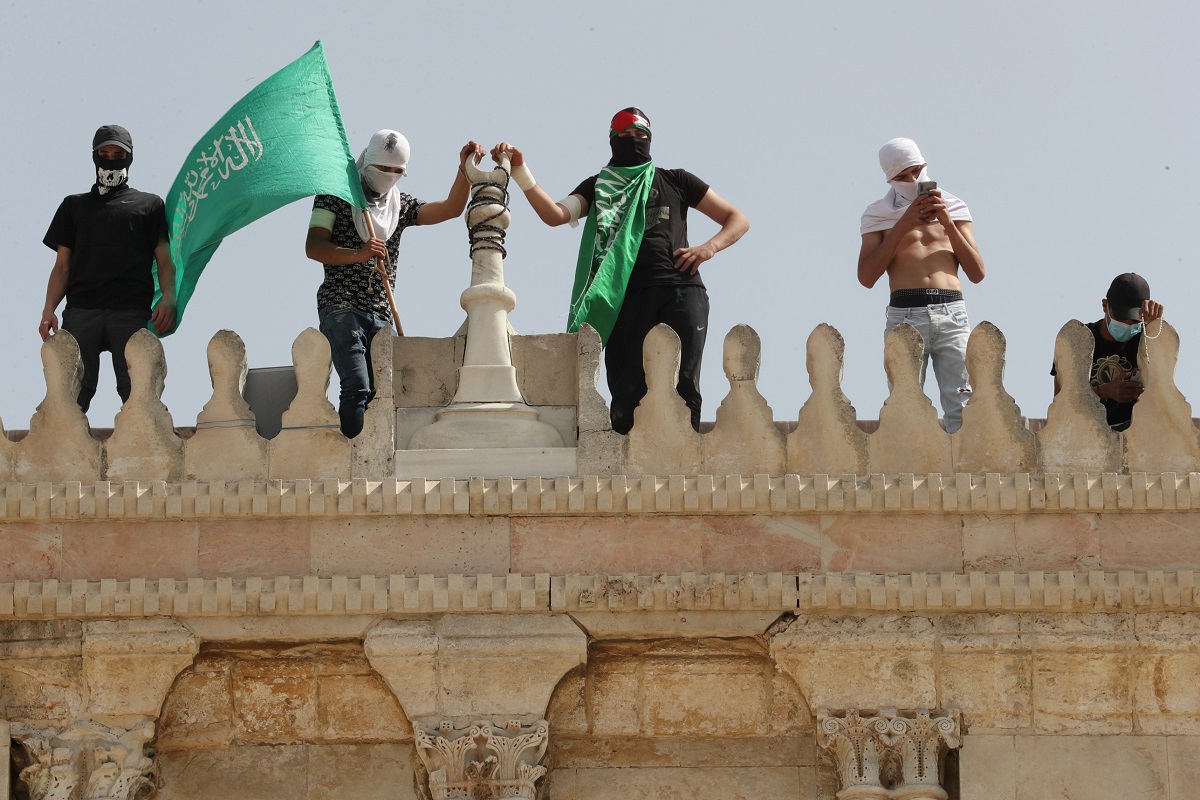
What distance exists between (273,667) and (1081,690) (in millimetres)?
5047

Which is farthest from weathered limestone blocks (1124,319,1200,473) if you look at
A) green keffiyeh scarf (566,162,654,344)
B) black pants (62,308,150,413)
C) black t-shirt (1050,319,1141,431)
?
black pants (62,308,150,413)

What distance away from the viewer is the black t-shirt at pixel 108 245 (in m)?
16.7

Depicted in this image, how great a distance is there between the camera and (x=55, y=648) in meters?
15.6

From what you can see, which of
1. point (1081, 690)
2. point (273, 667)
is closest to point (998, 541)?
point (1081, 690)

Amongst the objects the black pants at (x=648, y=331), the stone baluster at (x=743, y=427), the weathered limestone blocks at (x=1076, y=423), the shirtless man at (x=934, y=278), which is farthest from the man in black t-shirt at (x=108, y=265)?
the weathered limestone blocks at (x=1076, y=423)

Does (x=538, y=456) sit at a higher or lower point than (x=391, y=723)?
higher

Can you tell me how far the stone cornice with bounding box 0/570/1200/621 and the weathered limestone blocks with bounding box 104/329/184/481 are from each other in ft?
2.61

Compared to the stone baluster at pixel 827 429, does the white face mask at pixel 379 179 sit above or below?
above

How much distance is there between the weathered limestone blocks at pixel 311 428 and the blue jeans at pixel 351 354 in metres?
0.18

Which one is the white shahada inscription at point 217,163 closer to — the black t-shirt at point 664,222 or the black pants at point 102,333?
the black pants at point 102,333

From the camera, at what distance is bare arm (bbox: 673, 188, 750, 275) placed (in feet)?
54.3

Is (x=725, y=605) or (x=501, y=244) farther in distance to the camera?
(x=501, y=244)

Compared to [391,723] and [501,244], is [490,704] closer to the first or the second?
[391,723]

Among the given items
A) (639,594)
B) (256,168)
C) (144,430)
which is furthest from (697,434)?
(256,168)
